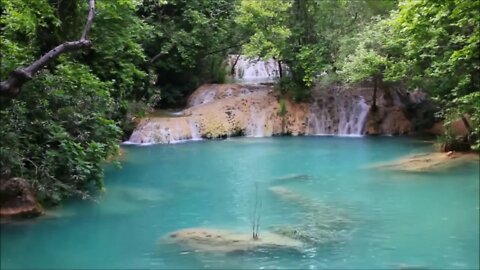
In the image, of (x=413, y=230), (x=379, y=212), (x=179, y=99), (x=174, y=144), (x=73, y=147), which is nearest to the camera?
(x=73, y=147)

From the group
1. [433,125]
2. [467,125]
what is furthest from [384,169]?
[433,125]

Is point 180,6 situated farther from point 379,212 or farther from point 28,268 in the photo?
point 28,268

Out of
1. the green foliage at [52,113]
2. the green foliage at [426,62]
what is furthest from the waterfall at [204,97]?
the green foliage at [52,113]

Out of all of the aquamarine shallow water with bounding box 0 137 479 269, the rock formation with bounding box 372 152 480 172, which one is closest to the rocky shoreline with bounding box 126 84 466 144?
the aquamarine shallow water with bounding box 0 137 479 269

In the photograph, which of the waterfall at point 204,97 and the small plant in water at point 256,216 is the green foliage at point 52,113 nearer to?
the small plant in water at point 256,216

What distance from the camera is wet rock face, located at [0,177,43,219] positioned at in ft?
30.1

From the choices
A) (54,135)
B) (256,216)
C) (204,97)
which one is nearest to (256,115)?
(204,97)

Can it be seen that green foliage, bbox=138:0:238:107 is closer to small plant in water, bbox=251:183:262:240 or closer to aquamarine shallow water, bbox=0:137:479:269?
aquamarine shallow water, bbox=0:137:479:269

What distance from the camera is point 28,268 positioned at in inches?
311

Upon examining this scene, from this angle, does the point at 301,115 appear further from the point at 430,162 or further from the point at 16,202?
the point at 16,202

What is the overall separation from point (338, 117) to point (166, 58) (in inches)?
272

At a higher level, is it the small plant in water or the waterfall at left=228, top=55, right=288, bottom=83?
the waterfall at left=228, top=55, right=288, bottom=83

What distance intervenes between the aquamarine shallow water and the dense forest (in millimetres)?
966

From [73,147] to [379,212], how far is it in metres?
6.02
